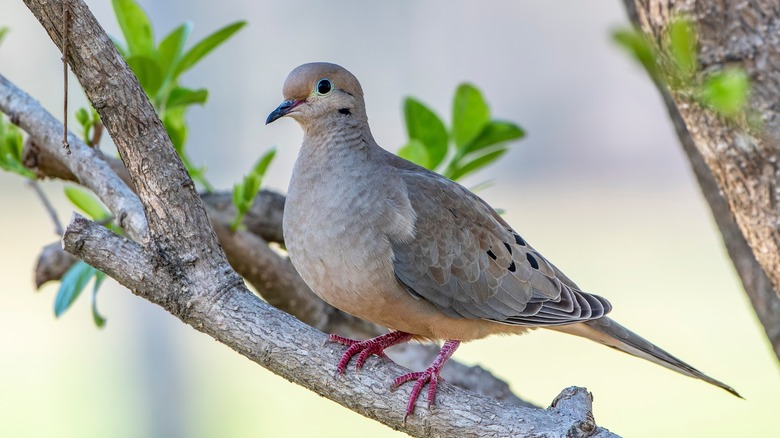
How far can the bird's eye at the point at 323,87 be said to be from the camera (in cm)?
214

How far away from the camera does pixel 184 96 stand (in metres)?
2.23

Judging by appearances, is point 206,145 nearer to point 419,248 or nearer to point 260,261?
point 260,261

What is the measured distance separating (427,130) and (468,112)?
0.41 ft

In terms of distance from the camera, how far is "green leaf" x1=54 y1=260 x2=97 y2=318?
7.06 ft

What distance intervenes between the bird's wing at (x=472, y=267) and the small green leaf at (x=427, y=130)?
0.98 feet

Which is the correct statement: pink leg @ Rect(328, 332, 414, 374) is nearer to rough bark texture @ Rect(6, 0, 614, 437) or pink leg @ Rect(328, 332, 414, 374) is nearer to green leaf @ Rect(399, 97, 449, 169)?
rough bark texture @ Rect(6, 0, 614, 437)

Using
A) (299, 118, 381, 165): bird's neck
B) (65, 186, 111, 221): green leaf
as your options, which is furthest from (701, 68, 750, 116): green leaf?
(65, 186, 111, 221): green leaf

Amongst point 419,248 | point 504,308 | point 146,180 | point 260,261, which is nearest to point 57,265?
point 260,261

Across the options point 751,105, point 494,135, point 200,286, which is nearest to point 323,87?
point 494,135

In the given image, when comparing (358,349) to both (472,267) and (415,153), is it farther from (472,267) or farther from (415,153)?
(415,153)

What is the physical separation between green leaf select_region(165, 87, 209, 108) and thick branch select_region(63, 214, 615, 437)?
63 centimetres

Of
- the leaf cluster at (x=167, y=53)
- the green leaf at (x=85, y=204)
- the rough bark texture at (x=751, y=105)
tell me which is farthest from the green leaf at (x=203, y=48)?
the rough bark texture at (x=751, y=105)

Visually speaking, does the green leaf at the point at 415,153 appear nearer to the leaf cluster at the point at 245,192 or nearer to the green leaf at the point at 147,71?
the leaf cluster at the point at 245,192

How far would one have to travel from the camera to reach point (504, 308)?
2117 millimetres
